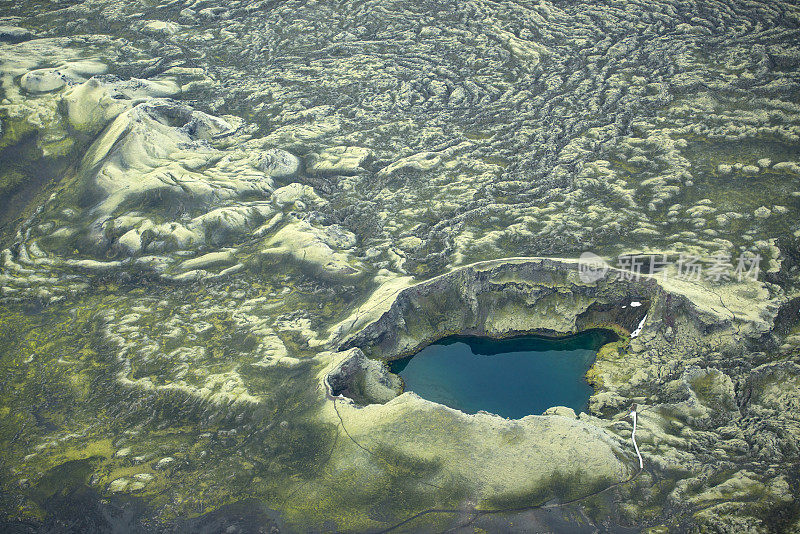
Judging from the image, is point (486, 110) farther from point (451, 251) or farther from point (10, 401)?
point (10, 401)

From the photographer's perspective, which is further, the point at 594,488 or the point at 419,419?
the point at 419,419

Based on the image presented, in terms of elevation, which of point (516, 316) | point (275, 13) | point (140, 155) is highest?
point (275, 13)

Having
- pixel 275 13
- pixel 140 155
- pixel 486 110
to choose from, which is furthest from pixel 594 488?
pixel 275 13

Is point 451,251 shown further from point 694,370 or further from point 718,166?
point 718,166

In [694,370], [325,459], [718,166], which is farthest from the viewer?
[718,166]

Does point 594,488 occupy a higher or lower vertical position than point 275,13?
lower

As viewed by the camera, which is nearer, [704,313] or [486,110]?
[704,313]

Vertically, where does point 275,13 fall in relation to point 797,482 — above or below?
above

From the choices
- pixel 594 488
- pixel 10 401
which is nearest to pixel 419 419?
pixel 594 488

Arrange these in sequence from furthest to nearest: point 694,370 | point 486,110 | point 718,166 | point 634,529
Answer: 1. point 486,110
2. point 718,166
3. point 694,370
4. point 634,529
